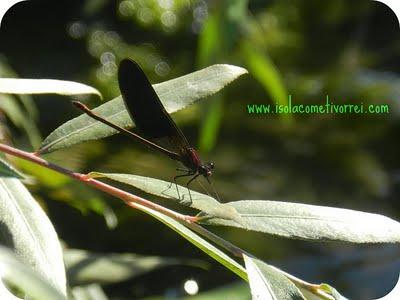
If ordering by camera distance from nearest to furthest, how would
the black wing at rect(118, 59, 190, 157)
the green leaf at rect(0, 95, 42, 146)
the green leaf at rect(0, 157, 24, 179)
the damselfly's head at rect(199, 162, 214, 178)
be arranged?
the green leaf at rect(0, 157, 24, 179)
the black wing at rect(118, 59, 190, 157)
the damselfly's head at rect(199, 162, 214, 178)
the green leaf at rect(0, 95, 42, 146)

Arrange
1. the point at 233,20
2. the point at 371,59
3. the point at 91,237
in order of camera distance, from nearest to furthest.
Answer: the point at 233,20, the point at 91,237, the point at 371,59

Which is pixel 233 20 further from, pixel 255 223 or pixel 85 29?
pixel 85 29

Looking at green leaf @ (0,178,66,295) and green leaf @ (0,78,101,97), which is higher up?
green leaf @ (0,78,101,97)

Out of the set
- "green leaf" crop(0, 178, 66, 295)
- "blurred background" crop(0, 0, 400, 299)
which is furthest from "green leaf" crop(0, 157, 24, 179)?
"blurred background" crop(0, 0, 400, 299)

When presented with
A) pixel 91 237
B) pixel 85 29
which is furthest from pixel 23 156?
pixel 85 29

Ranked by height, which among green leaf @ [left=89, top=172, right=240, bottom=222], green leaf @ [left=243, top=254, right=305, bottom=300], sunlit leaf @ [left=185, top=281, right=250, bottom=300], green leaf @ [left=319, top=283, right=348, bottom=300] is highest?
green leaf @ [left=89, top=172, right=240, bottom=222]

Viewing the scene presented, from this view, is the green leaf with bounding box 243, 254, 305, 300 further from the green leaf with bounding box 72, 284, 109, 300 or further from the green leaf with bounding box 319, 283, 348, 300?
the green leaf with bounding box 72, 284, 109, 300

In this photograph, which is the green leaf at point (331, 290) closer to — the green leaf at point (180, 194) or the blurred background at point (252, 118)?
the green leaf at point (180, 194)
